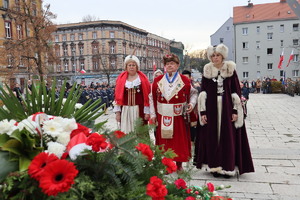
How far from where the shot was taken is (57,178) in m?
1.01

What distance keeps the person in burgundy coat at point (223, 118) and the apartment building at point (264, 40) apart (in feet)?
154

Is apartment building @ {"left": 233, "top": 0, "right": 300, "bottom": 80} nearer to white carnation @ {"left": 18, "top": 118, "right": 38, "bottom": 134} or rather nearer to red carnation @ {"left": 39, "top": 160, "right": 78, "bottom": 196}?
white carnation @ {"left": 18, "top": 118, "right": 38, "bottom": 134}

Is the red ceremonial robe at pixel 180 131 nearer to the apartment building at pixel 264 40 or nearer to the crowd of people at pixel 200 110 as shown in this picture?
the crowd of people at pixel 200 110

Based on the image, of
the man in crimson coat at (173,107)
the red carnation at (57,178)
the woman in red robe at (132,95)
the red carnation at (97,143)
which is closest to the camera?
the red carnation at (57,178)

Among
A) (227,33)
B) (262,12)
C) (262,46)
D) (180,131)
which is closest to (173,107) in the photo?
(180,131)

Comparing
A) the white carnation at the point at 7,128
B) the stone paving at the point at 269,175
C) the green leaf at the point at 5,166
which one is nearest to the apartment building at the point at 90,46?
the stone paving at the point at 269,175

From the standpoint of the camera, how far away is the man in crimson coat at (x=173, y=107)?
418cm

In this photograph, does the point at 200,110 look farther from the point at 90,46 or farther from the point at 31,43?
the point at 90,46

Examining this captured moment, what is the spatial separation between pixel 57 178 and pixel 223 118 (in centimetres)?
334

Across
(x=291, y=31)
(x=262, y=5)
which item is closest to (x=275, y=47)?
(x=291, y=31)

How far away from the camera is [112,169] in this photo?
1179 millimetres

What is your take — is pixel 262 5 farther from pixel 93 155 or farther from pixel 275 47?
pixel 93 155

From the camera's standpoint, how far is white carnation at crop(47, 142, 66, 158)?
3.78 ft

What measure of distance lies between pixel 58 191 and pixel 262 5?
57238mm
